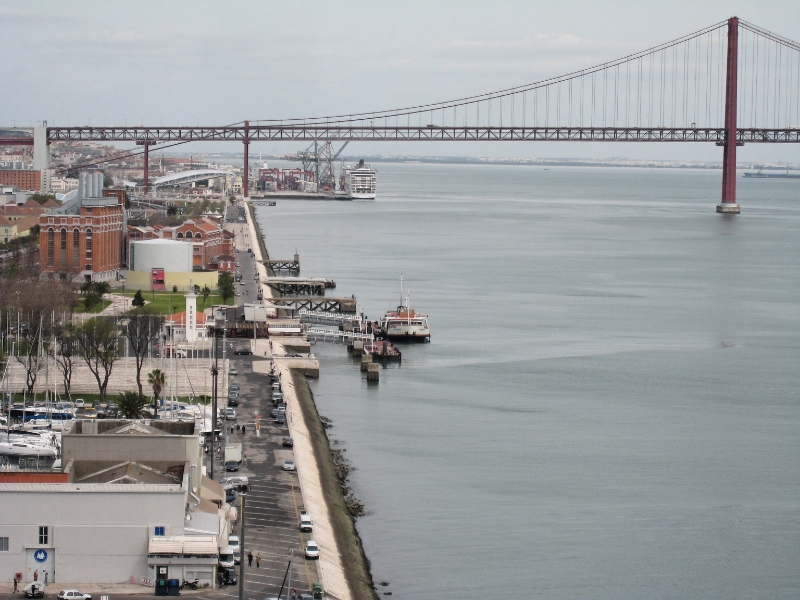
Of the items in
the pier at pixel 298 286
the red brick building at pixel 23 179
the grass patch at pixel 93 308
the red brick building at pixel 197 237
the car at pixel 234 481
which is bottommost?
the car at pixel 234 481

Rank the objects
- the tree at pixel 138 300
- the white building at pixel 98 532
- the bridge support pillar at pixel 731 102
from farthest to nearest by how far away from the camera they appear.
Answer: the bridge support pillar at pixel 731 102 → the tree at pixel 138 300 → the white building at pixel 98 532

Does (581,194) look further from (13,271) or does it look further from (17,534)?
(17,534)

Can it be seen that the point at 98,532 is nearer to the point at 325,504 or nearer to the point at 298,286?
the point at 325,504

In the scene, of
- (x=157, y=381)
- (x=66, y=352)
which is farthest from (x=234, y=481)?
(x=66, y=352)

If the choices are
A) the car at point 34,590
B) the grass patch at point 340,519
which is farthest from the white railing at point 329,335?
the car at point 34,590

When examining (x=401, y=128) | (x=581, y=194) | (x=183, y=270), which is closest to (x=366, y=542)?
(x=183, y=270)

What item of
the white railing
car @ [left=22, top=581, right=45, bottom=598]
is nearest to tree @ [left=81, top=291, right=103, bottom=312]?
the white railing

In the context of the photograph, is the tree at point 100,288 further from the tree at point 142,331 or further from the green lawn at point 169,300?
the tree at point 142,331
